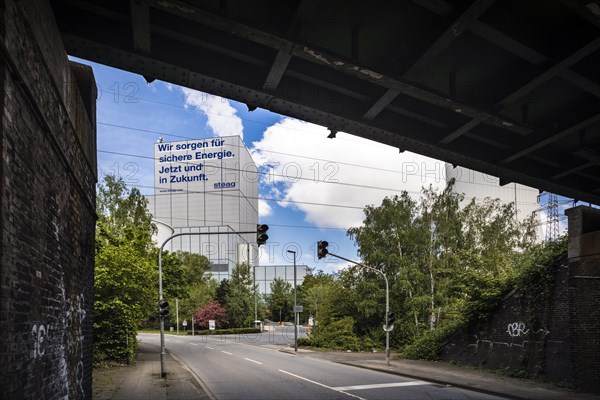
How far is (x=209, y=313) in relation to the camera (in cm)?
7006

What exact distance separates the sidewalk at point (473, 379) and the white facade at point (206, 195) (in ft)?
233

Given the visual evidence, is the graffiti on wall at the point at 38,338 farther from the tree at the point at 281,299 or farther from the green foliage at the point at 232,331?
the tree at the point at 281,299

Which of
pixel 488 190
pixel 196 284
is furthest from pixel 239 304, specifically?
pixel 488 190

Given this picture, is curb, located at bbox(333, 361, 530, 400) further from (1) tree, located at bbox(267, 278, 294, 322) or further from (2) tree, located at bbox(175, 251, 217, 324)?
(1) tree, located at bbox(267, 278, 294, 322)

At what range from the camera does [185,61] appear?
24.9 feet

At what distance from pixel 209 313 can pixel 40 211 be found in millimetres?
67517

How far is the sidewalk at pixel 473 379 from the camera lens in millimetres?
14430

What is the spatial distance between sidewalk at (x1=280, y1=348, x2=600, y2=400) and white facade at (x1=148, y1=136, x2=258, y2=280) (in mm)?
70960

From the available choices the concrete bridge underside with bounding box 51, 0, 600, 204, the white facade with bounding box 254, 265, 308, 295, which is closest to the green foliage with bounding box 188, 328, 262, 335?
the white facade with bounding box 254, 265, 308, 295

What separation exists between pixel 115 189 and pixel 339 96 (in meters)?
29.1

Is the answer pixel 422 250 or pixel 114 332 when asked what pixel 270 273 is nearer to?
pixel 422 250

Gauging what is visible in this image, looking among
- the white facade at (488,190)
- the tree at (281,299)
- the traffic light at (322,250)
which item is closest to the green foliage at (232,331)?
the tree at (281,299)

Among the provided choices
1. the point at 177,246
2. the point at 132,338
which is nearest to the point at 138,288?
the point at 132,338

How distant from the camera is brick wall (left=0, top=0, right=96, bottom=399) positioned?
4.04 m
